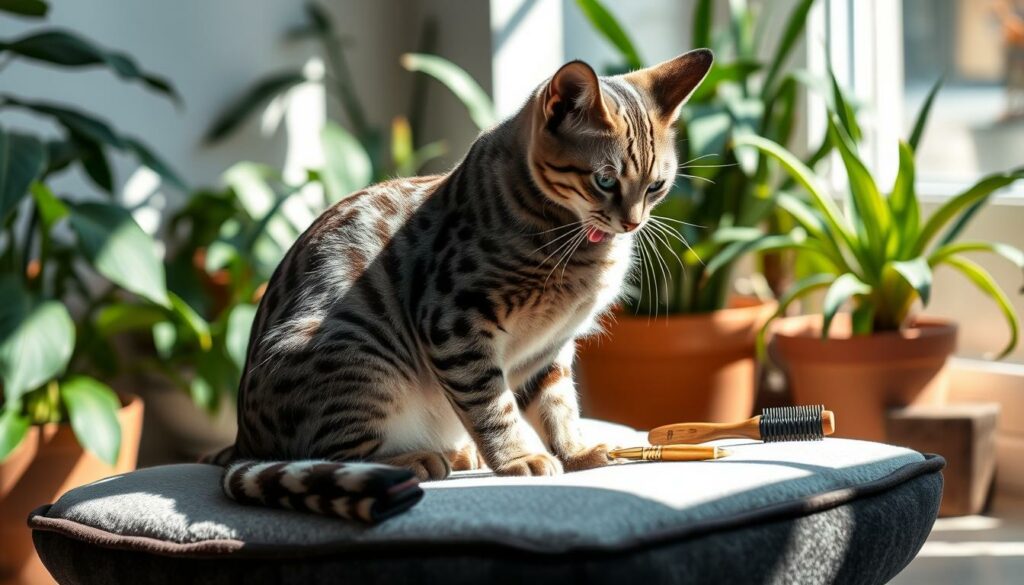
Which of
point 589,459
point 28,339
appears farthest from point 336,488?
point 28,339

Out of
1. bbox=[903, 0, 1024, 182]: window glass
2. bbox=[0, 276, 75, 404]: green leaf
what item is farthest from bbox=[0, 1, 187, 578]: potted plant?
bbox=[903, 0, 1024, 182]: window glass

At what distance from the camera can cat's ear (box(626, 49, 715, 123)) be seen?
143 centimetres

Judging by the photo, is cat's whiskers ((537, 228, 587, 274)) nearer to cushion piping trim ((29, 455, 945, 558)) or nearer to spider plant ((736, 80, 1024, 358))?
cushion piping trim ((29, 455, 945, 558))

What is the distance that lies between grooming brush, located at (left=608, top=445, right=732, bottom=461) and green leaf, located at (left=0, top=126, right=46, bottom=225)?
3.45ft

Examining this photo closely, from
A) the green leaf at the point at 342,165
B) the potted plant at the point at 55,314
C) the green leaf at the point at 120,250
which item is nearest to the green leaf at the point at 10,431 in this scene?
the potted plant at the point at 55,314

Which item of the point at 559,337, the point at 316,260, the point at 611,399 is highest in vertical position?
the point at 316,260

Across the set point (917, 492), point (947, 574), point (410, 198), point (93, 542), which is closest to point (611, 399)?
point (947, 574)

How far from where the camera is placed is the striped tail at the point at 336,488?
3.54ft

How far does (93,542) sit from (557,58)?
189cm

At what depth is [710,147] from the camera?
218 cm

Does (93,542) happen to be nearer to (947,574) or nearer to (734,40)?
(947,574)

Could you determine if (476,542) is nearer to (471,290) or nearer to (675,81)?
(471,290)

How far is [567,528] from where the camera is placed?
101cm

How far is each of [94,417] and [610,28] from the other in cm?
119
